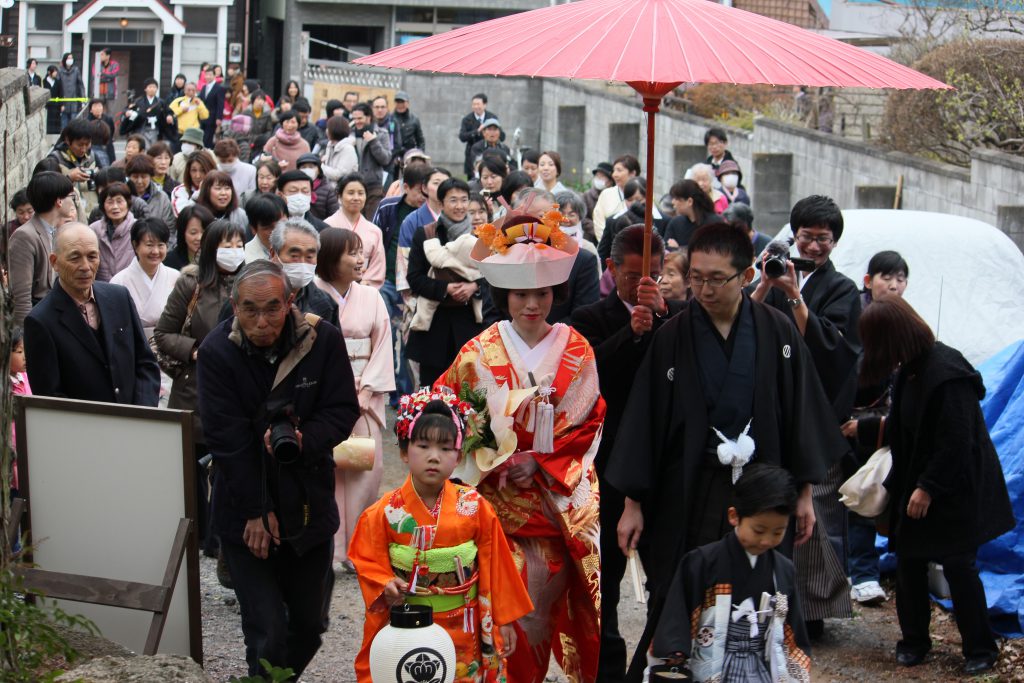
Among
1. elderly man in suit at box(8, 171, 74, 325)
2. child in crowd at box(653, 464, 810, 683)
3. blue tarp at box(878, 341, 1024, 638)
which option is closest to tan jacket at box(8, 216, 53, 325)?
elderly man in suit at box(8, 171, 74, 325)

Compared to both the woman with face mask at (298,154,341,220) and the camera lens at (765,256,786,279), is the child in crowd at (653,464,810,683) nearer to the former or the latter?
the camera lens at (765,256,786,279)

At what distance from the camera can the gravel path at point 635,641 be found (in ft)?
20.2

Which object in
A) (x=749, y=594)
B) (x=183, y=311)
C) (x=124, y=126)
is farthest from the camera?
(x=124, y=126)

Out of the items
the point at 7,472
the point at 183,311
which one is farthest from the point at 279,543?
the point at 183,311

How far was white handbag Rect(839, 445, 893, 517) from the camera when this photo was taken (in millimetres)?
6406

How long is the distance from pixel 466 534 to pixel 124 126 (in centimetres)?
1923

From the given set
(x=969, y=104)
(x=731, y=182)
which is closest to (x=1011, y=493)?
(x=731, y=182)

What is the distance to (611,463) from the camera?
5.16 meters

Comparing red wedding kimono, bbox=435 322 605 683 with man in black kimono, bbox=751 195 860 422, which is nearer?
red wedding kimono, bbox=435 322 605 683

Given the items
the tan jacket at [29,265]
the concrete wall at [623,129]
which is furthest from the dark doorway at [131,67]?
the tan jacket at [29,265]

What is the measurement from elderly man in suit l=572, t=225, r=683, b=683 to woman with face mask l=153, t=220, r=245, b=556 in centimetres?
207

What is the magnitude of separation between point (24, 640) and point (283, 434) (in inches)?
44.2

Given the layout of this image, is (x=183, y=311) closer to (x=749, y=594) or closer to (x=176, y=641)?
(x=176, y=641)

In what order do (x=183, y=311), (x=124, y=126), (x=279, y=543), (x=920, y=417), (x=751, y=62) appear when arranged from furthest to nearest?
1. (x=124, y=126)
2. (x=183, y=311)
3. (x=920, y=417)
4. (x=279, y=543)
5. (x=751, y=62)
